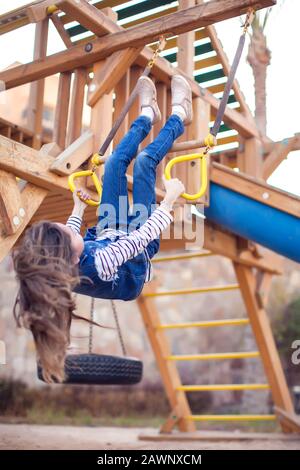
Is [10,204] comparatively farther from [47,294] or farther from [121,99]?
[121,99]

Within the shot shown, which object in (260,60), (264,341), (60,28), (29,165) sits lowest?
(29,165)

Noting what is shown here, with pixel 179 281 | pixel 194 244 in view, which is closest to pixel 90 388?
pixel 179 281

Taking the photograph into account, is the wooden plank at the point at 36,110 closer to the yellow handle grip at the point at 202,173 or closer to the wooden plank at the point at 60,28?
the wooden plank at the point at 60,28

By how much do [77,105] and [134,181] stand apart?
3.90ft

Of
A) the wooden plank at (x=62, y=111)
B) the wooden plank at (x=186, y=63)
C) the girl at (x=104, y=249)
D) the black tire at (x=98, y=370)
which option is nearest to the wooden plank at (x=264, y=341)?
the black tire at (x=98, y=370)

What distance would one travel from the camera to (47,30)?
4914 mm

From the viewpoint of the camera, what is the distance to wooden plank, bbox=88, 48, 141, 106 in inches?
149

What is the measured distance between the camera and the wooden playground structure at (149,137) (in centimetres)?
339

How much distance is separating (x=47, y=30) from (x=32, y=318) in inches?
123

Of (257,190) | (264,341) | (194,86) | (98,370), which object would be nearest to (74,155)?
(194,86)

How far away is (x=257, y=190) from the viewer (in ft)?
14.6

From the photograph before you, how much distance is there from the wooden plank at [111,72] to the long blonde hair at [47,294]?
1498 mm
